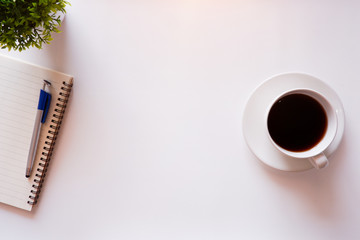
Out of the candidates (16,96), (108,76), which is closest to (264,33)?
(108,76)

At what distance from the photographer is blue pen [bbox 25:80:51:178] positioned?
2.53 ft

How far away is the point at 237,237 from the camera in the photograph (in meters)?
0.76

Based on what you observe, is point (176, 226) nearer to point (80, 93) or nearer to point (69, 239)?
point (69, 239)

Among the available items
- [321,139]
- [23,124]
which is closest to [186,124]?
[321,139]

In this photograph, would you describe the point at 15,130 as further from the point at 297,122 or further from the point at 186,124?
the point at 297,122

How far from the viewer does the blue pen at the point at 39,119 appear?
771mm

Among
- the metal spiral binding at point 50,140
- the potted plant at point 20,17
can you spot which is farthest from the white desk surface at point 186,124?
the potted plant at point 20,17

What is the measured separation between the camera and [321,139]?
67 cm

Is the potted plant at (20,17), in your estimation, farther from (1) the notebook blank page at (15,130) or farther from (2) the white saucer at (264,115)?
(2) the white saucer at (264,115)

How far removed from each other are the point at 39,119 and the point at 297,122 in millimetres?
673

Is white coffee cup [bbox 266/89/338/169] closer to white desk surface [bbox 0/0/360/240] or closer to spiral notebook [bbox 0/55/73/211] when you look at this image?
white desk surface [bbox 0/0/360/240]

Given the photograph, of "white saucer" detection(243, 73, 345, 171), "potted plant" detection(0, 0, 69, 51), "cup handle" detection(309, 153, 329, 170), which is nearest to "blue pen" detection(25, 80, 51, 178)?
"potted plant" detection(0, 0, 69, 51)

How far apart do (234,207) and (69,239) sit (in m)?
0.47

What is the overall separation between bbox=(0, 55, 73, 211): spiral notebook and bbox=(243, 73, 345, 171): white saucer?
494mm
